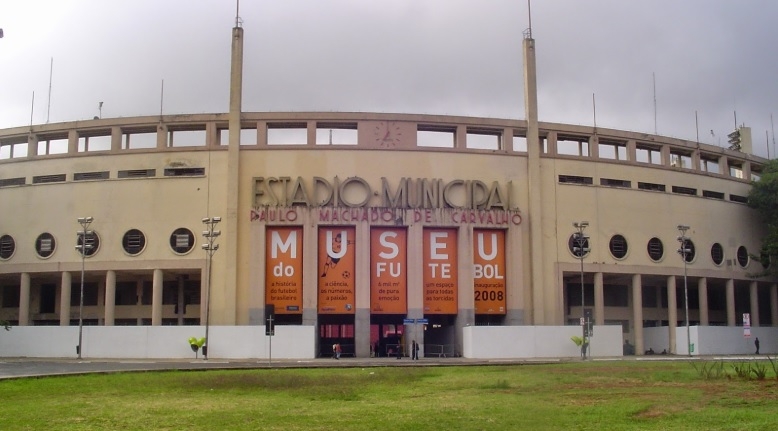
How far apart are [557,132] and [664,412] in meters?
52.1

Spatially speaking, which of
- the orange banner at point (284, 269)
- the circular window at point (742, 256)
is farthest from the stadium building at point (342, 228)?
the circular window at point (742, 256)

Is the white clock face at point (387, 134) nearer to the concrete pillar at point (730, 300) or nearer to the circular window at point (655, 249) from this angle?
the circular window at point (655, 249)

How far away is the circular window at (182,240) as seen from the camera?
65.6 m

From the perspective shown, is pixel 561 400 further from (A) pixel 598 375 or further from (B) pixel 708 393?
(A) pixel 598 375

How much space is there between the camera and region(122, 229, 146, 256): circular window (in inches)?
2601

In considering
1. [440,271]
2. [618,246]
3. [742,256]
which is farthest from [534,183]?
[742,256]

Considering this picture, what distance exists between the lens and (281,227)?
65188 millimetres

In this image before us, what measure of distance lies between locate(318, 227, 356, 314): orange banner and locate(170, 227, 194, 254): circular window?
9.56m

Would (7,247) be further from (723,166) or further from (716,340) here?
(723,166)

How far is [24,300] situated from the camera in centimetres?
6731

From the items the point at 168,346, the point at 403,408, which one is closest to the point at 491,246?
the point at 168,346

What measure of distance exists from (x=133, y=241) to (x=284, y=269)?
11.5 metres

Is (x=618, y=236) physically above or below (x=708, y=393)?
above

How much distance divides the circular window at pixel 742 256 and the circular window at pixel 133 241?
48.3m
